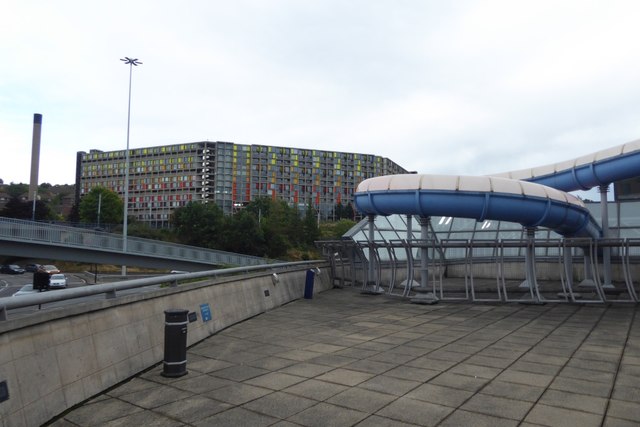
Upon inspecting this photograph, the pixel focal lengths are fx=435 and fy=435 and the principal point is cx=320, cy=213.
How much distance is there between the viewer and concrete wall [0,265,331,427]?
4.76 meters

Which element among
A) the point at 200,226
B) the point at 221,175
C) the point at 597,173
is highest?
the point at 221,175

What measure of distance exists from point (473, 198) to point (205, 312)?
34.3ft

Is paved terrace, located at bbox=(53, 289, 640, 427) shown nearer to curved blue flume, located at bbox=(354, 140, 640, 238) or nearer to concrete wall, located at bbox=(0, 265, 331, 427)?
concrete wall, located at bbox=(0, 265, 331, 427)

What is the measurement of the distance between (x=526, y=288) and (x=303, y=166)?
132461mm

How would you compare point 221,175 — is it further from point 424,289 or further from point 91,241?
point 424,289

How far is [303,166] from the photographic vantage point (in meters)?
149

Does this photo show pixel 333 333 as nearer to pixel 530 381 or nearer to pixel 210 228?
pixel 530 381

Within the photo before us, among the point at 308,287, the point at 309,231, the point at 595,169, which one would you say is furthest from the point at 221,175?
the point at 308,287

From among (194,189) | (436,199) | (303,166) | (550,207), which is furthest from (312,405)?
(303,166)

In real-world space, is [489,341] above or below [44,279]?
below

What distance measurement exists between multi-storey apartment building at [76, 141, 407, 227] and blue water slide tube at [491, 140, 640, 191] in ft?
377

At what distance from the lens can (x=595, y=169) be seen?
20.3 metres

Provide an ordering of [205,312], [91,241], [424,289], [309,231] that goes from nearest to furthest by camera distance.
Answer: [205,312]
[424,289]
[91,241]
[309,231]

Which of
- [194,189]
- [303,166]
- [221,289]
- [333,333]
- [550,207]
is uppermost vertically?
[303,166]
